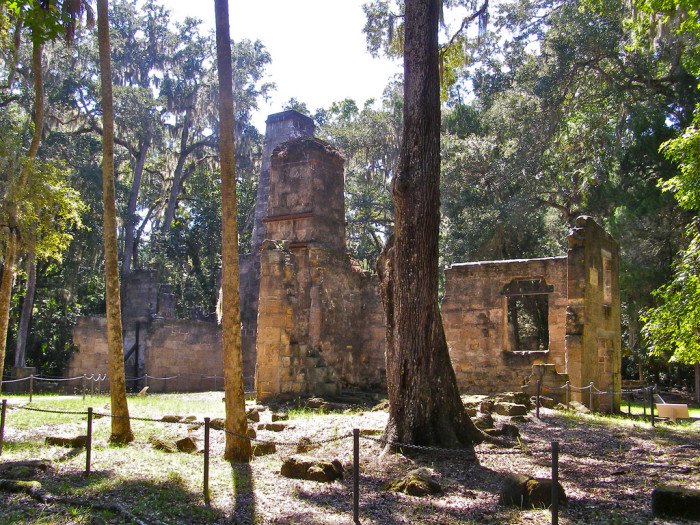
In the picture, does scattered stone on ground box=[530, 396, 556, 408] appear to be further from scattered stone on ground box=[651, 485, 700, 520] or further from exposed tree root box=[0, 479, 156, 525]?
exposed tree root box=[0, 479, 156, 525]

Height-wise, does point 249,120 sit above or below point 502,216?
above

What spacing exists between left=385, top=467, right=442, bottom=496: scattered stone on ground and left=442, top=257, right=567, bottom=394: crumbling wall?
1147 cm

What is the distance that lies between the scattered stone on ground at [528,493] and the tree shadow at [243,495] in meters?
2.47

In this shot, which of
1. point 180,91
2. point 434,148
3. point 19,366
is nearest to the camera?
point 434,148

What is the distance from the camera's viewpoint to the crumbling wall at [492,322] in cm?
1892

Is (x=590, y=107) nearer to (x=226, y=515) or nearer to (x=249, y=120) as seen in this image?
(x=249, y=120)

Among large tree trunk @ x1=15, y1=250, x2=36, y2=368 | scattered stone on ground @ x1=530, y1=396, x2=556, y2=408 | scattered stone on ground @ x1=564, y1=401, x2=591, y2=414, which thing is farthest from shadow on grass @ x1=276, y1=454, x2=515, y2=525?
large tree trunk @ x1=15, y1=250, x2=36, y2=368

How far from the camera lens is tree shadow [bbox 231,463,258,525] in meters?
6.55

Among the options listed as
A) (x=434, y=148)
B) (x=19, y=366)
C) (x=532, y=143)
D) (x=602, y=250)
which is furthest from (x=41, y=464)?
(x=532, y=143)

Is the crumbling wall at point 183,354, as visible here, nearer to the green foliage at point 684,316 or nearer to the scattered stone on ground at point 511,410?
the scattered stone on ground at point 511,410

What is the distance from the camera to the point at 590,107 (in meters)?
23.7

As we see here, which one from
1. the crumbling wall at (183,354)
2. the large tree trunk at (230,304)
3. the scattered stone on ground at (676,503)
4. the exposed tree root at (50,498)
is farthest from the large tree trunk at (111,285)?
the crumbling wall at (183,354)

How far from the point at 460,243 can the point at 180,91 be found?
15.9 meters

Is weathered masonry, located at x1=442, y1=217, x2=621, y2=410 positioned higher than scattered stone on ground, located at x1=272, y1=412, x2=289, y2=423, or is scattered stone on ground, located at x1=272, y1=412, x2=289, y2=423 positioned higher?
weathered masonry, located at x1=442, y1=217, x2=621, y2=410
